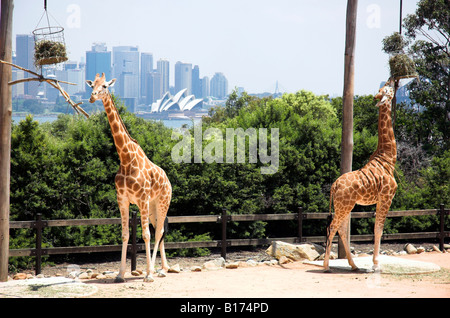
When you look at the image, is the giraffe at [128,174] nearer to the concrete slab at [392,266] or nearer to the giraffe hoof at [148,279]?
the giraffe hoof at [148,279]

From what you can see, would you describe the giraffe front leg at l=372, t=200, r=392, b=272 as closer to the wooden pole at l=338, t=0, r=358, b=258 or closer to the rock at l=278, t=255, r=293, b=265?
the wooden pole at l=338, t=0, r=358, b=258

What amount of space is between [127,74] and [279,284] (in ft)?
596

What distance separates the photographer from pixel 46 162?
1232cm

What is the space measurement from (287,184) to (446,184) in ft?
17.1

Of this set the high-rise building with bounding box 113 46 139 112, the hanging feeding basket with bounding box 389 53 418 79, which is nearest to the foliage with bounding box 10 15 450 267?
the hanging feeding basket with bounding box 389 53 418 79

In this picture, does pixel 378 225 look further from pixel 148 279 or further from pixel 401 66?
pixel 148 279

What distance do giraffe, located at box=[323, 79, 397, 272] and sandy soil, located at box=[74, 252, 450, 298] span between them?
2.56ft

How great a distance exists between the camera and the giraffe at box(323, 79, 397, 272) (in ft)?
31.3

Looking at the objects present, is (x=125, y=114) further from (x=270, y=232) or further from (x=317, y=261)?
(x=317, y=261)

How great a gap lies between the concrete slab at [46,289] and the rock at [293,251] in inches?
187

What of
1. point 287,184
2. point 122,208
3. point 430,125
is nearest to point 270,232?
point 287,184

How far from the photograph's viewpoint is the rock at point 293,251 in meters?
11.4

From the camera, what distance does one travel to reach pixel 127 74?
184 m

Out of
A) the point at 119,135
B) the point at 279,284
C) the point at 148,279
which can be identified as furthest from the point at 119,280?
the point at 279,284
